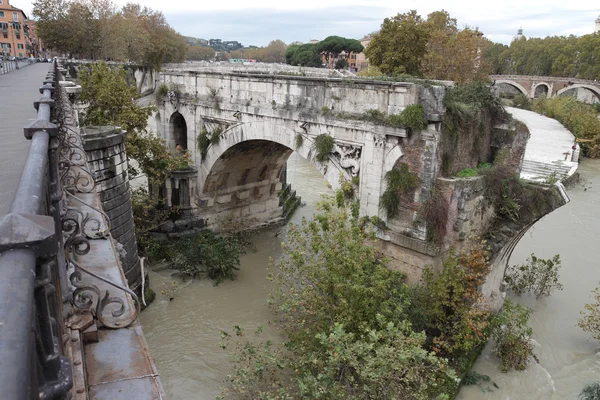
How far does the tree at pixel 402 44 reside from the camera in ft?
86.5

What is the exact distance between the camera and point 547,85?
5616 centimetres

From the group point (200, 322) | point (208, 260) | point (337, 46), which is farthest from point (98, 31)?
point (337, 46)

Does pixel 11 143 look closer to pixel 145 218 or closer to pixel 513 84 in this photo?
pixel 145 218

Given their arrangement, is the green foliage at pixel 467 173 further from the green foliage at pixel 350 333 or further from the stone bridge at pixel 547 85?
the stone bridge at pixel 547 85

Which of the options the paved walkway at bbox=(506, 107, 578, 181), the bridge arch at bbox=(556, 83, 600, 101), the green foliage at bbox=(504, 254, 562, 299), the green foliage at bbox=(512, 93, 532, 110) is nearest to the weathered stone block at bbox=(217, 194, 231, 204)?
the green foliage at bbox=(504, 254, 562, 299)

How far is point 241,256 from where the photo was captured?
16703mm

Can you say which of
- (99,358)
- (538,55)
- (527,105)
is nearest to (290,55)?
(538,55)

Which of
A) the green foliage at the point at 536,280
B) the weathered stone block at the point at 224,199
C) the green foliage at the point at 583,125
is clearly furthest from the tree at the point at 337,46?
the green foliage at the point at 536,280

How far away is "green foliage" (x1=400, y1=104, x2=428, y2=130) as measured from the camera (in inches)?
390

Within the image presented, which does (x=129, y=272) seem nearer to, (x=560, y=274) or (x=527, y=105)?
(x=560, y=274)

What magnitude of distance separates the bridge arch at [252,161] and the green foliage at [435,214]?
2.28 metres

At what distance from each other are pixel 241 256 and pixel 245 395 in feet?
26.0

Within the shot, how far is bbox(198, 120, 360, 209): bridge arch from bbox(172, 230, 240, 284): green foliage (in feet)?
8.40

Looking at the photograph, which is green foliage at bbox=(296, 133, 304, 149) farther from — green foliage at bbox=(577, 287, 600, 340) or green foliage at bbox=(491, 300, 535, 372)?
green foliage at bbox=(577, 287, 600, 340)
